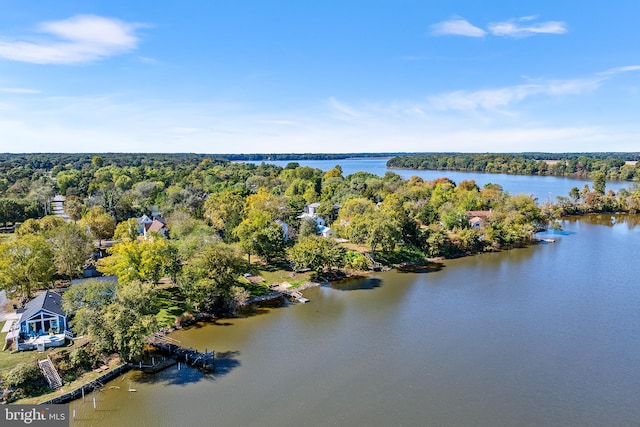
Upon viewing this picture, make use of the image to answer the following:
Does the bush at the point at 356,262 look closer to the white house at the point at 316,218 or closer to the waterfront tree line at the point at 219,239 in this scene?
Result: the waterfront tree line at the point at 219,239

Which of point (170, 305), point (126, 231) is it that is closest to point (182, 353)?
point (170, 305)

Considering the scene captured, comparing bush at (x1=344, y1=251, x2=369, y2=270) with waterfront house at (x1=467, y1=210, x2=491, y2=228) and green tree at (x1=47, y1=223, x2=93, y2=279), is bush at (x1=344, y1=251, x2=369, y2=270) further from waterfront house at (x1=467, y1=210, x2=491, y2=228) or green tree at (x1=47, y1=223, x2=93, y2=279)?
green tree at (x1=47, y1=223, x2=93, y2=279)

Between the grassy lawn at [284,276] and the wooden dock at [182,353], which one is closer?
the wooden dock at [182,353]

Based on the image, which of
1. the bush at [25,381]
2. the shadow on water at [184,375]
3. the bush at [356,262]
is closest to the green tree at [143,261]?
the shadow on water at [184,375]

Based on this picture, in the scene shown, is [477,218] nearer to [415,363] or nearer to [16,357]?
[415,363]

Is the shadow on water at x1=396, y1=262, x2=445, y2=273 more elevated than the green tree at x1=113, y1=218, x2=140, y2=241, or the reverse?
the green tree at x1=113, y1=218, x2=140, y2=241

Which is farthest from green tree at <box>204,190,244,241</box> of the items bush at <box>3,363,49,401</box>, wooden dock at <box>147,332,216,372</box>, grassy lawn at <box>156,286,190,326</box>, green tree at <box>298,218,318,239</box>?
bush at <box>3,363,49,401</box>

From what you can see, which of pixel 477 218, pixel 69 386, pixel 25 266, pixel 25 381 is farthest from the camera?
pixel 477 218
